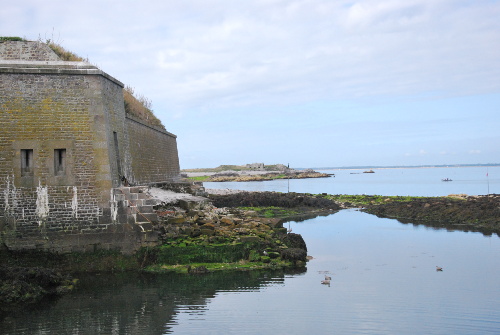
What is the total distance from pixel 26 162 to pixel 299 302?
8.85 meters

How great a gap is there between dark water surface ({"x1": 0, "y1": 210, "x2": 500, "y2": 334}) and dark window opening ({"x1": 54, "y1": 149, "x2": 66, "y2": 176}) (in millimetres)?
3315

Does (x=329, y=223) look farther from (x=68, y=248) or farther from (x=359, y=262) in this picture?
(x=68, y=248)

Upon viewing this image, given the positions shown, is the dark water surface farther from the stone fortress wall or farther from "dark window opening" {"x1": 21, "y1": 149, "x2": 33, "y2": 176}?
"dark window opening" {"x1": 21, "y1": 149, "x2": 33, "y2": 176}

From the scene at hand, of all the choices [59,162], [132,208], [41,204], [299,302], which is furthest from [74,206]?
[299,302]

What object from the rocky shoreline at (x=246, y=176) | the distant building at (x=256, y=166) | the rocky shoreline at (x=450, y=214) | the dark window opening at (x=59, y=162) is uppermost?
the distant building at (x=256, y=166)

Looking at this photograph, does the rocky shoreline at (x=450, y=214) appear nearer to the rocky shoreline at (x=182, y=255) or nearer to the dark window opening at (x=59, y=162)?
the rocky shoreline at (x=182, y=255)

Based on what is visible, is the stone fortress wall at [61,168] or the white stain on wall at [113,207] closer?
the stone fortress wall at [61,168]

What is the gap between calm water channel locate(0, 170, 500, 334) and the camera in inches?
457

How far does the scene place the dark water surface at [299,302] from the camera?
11.6m

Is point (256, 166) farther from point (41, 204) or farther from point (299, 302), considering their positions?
point (299, 302)

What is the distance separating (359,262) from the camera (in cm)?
1900

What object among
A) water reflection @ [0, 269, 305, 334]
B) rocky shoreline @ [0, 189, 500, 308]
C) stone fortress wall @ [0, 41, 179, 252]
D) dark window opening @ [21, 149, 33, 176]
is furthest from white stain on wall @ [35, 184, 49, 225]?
water reflection @ [0, 269, 305, 334]

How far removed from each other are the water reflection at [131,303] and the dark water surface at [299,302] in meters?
0.02

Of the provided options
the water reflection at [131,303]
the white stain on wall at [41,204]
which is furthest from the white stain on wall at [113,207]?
the white stain on wall at [41,204]
